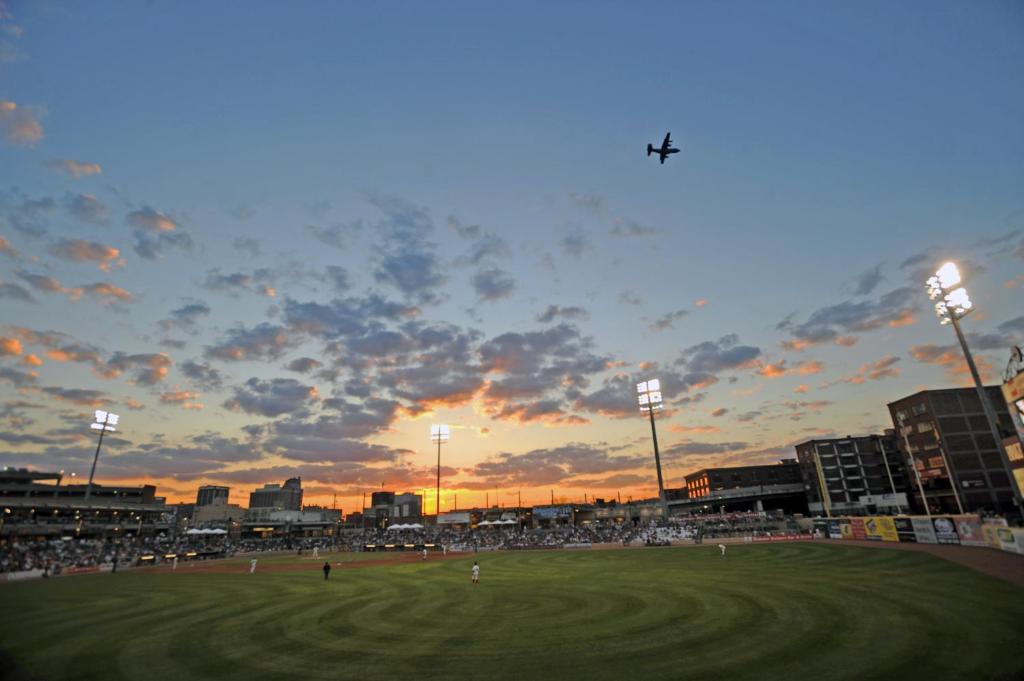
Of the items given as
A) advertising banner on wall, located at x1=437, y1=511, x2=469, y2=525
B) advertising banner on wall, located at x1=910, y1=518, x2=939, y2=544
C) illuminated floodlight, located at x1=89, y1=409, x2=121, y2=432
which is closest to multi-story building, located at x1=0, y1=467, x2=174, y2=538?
illuminated floodlight, located at x1=89, y1=409, x2=121, y2=432

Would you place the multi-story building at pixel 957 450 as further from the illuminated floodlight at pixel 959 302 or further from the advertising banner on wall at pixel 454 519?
the advertising banner on wall at pixel 454 519

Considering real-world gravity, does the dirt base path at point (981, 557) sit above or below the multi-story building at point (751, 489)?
below

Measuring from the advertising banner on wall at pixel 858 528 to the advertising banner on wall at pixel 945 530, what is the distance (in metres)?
10.9

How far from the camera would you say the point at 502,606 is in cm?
2409

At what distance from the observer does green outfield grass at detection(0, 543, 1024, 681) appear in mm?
14250

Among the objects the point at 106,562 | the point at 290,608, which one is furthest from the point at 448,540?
the point at 290,608

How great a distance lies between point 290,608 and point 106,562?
179ft

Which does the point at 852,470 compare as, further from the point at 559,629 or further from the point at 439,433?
the point at 559,629

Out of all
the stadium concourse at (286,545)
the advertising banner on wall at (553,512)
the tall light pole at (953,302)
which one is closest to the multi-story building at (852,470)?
the stadium concourse at (286,545)

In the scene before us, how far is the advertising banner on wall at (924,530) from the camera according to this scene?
43.8 metres

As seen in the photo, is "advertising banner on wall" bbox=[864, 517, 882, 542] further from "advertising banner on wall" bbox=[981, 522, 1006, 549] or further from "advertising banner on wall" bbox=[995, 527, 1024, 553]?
"advertising banner on wall" bbox=[995, 527, 1024, 553]

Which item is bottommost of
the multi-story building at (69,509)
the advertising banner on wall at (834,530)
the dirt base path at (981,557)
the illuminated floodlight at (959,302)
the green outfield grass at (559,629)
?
the green outfield grass at (559,629)

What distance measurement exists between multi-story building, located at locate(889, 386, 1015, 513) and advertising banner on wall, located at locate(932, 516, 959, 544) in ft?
195

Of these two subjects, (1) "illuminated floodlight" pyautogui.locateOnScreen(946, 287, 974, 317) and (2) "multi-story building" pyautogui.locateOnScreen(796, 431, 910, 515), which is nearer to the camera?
(1) "illuminated floodlight" pyautogui.locateOnScreen(946, 287, 974, 317)
